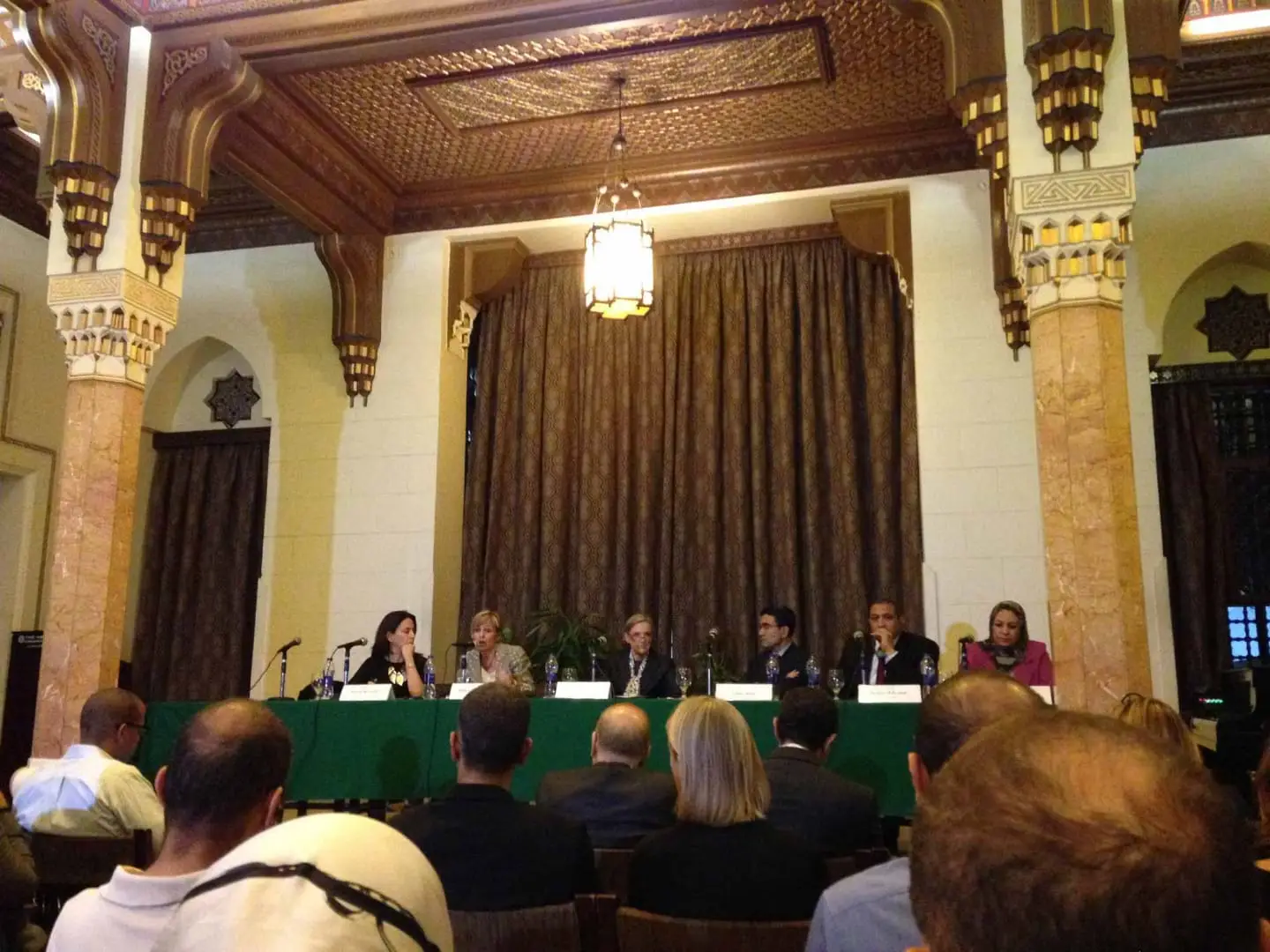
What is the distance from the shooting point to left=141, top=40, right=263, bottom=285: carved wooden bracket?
243 inches

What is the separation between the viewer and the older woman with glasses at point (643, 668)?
20.8 feet

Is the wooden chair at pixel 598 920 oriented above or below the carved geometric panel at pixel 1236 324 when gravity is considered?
below

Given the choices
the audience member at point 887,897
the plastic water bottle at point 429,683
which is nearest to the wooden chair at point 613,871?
the audience member at point 887,897

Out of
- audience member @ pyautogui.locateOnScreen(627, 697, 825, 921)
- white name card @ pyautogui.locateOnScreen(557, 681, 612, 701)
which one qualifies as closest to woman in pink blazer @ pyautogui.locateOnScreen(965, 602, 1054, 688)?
white name card @ pyautogui.locateOnScreen(557, 681, 612, 701)

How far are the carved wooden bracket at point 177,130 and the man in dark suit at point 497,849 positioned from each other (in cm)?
487

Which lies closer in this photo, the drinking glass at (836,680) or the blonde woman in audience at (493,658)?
the drinking glass at (836,680)

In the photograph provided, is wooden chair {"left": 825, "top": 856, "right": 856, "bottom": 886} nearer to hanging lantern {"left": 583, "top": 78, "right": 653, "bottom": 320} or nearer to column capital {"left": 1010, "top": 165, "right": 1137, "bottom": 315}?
column capital {"left": 1010, "top": 165, "right": 1137, "bottom": 315}

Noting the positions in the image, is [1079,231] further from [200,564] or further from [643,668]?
[200,564]

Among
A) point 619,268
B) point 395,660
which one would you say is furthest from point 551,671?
point 619,268

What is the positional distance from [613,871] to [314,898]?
7.09 ft

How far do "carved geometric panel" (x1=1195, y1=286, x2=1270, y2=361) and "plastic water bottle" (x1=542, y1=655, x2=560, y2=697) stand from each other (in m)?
5.17

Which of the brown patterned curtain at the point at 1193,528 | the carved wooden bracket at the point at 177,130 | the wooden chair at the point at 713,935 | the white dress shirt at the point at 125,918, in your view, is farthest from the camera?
the brown patterned curtain at the point at 1193,528

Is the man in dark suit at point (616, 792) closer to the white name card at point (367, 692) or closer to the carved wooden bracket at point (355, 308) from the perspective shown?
the white name card at point (367, 692)

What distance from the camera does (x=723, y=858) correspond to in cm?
237
